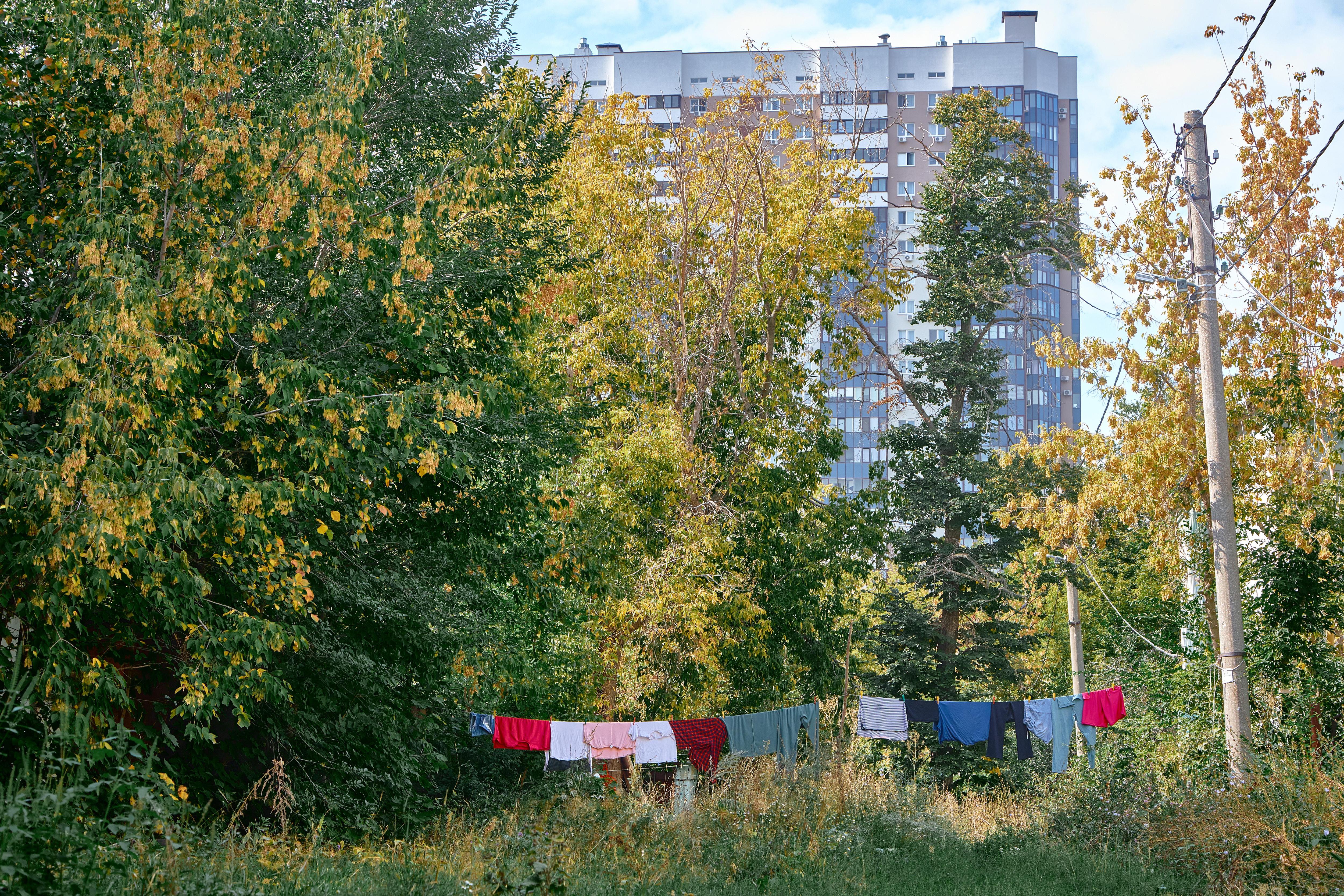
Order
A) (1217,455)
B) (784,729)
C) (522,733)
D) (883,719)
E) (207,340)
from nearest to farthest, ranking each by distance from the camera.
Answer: (207,340) → (1217,455) → (522,733) → (784,729) → (883,719)

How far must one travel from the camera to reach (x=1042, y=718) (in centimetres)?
2034

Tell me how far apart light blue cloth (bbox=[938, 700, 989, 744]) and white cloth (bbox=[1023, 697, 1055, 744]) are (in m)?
0.78

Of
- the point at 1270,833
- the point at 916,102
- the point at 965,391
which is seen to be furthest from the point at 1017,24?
the point at 1270,833

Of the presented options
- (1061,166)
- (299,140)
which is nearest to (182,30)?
(299,140)

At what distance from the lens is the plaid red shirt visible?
1728 centimetres

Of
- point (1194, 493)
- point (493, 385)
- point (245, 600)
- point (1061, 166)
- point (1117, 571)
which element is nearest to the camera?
point (245, 600)

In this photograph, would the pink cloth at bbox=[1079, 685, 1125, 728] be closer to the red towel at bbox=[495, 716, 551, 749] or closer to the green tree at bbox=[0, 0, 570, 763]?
the red towel at bbox=[495, 716, 551, 749]

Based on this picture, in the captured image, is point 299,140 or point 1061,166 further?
point 1061,166

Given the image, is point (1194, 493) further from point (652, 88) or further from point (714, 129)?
point (652, 88)

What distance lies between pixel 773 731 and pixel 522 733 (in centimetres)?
458

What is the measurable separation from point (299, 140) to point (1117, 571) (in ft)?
104

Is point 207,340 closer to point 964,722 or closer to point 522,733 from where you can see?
point 522,733

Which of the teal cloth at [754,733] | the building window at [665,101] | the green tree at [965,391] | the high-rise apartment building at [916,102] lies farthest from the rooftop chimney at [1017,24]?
the teal cloth at [754,733]

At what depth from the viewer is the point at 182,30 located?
8.51 meters
